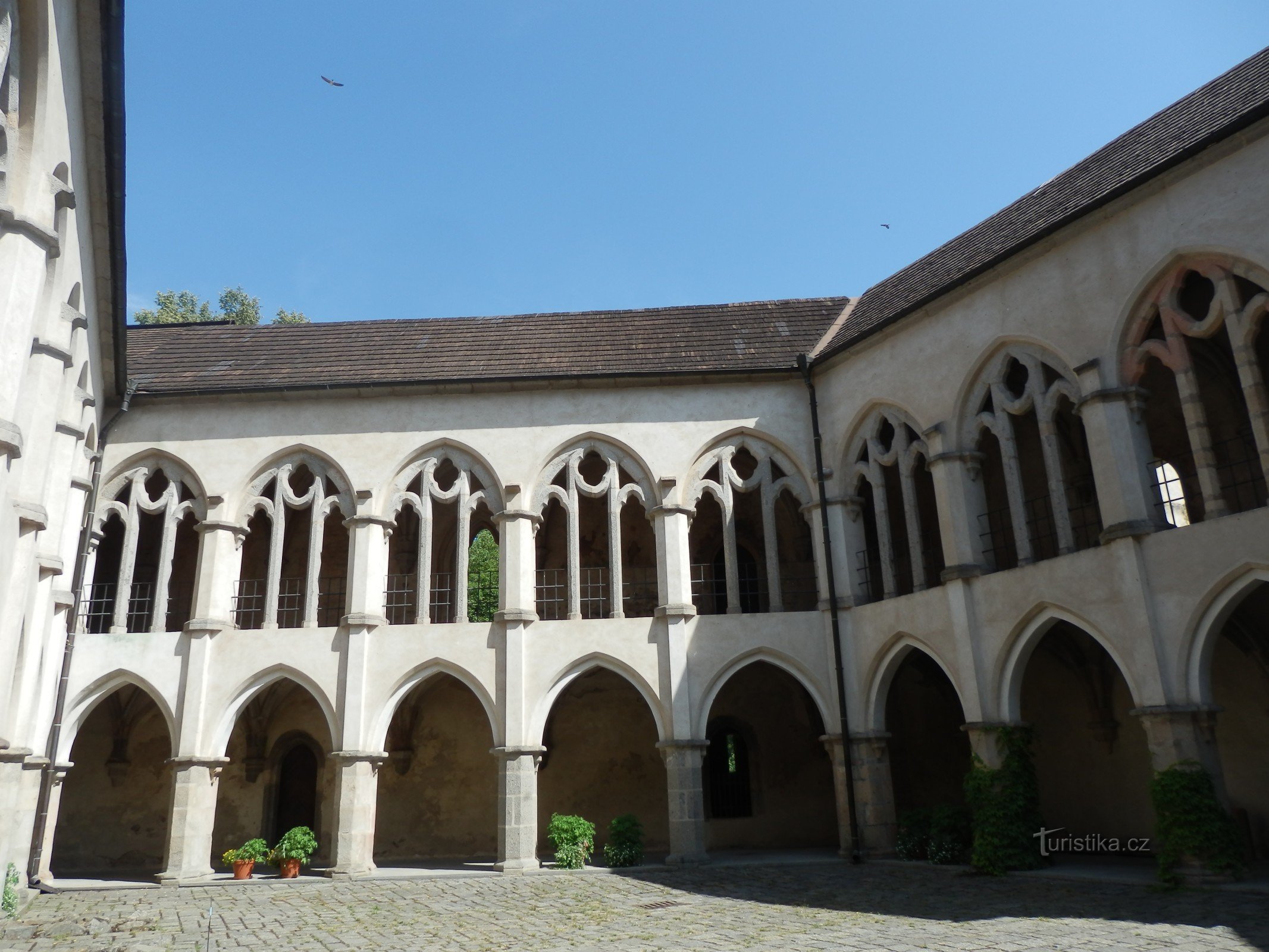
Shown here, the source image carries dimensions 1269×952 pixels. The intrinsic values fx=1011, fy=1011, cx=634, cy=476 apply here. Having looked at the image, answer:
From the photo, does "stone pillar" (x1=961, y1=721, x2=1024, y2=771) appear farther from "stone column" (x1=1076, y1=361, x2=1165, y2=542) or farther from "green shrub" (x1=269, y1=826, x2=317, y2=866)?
"green shrub" (x1=269, y1=826, x2=317, y2=866)

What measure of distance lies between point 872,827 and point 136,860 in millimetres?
14187

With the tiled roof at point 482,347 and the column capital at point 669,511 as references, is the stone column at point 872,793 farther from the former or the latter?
the tiled roof at point 482,347

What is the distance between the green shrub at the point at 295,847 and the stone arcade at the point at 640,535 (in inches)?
20.3

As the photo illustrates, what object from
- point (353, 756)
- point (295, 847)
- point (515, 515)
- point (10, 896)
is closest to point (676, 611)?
point (515, 515)

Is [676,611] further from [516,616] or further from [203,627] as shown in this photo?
[203,627]

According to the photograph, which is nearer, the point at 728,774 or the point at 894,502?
the point at 894,502

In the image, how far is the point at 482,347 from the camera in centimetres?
Answer: 2017

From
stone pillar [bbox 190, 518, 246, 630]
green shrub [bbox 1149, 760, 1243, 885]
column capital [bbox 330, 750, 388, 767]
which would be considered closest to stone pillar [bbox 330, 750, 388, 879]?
column capital [bbox 330, 750, 388, 767]

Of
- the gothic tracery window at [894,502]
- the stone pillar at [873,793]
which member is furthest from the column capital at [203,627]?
the gothic tracery window at [894,502]

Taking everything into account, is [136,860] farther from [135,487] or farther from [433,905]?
[433,905]

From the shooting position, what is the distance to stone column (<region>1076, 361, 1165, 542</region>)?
43.1 feet

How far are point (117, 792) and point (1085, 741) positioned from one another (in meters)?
18.4

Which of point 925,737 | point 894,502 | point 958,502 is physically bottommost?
point 925,737

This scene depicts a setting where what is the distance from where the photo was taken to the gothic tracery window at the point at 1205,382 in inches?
480
